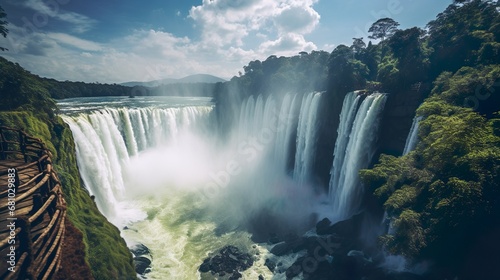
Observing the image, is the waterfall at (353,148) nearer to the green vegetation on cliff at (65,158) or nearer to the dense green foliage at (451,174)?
the dense green foliage at (451,174)

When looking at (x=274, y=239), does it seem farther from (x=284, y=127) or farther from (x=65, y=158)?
(x=65, y=158)

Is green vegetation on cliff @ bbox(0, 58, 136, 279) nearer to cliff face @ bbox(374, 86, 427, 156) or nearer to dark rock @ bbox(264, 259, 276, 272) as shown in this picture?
dark rock @ bbox(264, 259, 276, 272)

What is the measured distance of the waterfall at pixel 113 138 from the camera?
23.5 metres

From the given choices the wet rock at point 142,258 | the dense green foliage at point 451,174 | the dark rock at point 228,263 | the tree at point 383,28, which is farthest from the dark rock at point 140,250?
the tree at point 383,28

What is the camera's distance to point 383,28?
55.4 metres

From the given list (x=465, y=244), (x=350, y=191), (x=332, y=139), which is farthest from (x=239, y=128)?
(x=465, y=244)

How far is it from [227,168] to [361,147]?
24.9 metres

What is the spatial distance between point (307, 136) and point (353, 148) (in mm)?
8543

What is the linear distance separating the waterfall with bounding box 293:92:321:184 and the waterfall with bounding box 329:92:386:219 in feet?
14.7

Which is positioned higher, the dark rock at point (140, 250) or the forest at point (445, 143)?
the forest at point (445, 143)

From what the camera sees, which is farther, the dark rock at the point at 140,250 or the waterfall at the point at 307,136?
the waterfall at the point at 307,136

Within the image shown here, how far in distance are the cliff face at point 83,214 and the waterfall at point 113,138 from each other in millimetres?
3390

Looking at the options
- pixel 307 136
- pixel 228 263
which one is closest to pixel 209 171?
pixel 307 136

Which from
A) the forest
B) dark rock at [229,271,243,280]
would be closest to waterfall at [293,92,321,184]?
the forest
